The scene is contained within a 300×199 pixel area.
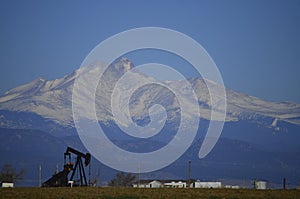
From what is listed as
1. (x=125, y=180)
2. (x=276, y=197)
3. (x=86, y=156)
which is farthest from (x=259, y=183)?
(x=276, y=197)

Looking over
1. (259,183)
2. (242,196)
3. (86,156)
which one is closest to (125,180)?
(259,183)

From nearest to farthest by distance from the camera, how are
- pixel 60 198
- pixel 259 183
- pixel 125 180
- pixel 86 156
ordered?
1. pixel 60 198
2. pixel 86 156
3. pixel 259 183
4. pixel 125 180

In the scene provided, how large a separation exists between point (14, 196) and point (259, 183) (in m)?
75.1

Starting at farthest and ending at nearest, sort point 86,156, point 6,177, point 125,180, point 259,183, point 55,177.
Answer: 1. point 125,180
2. point 6,177
3. point 259,183
4. point 86,156
5. point 55,177

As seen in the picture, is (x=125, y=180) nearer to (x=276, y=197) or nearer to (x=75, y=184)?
(x=75, y=184)

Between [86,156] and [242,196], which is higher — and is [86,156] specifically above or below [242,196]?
above

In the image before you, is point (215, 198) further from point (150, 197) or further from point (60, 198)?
point (60, 198)

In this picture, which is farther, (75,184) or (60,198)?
(75,184)

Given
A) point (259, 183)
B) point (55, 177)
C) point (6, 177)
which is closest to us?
point (55, 177)

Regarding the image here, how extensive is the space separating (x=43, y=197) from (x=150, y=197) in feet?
23.7

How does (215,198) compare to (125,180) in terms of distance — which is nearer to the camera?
(215,198)

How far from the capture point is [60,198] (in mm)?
46031

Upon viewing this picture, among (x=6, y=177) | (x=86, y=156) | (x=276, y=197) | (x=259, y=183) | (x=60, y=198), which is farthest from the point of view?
(x=6, y=177)

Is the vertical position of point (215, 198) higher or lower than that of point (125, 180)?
lower
